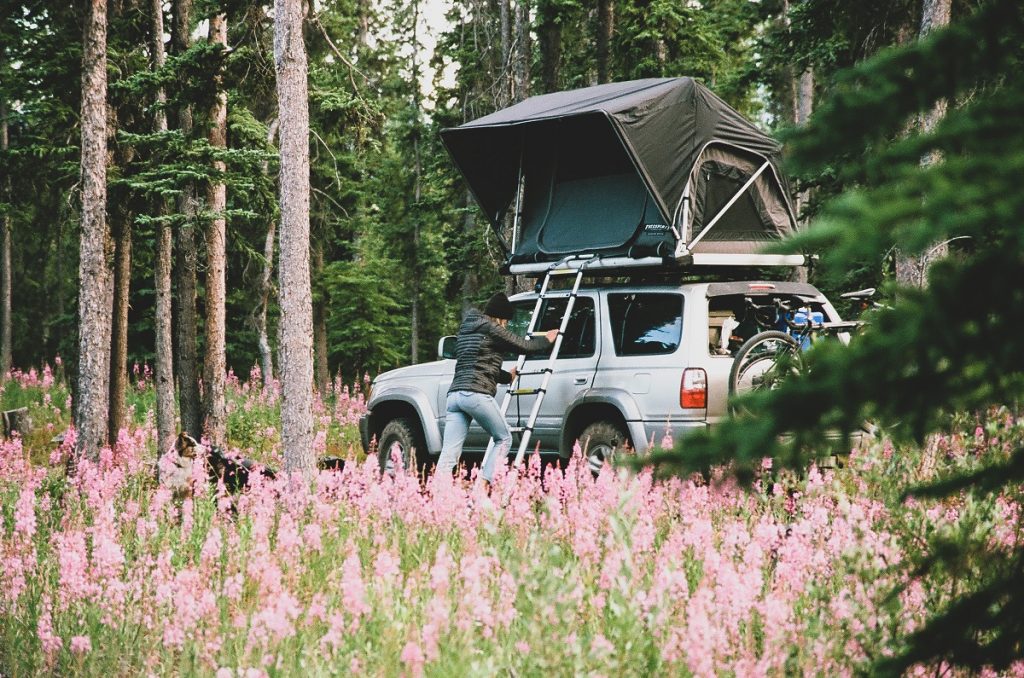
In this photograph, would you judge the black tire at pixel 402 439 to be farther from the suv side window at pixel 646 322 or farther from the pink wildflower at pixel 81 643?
the pink wildflower at pixel 81 643

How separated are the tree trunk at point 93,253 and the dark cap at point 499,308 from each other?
17.7 feet

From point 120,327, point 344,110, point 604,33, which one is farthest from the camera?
point 604,33

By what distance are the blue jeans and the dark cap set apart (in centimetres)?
78

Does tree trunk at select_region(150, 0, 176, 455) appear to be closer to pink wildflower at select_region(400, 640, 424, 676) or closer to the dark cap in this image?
the dark cap

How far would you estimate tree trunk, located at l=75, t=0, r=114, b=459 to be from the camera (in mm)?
11586

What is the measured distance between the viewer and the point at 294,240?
8.73 m

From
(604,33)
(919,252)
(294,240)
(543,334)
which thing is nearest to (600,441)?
(543,334)

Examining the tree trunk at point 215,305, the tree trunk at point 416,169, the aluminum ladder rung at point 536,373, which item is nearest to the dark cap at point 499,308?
the aluminum ladder rung at point 536,373

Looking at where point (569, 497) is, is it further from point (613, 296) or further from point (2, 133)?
point (2, 133)

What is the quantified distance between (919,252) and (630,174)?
8.92 m

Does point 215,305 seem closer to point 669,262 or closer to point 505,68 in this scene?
point 669,262

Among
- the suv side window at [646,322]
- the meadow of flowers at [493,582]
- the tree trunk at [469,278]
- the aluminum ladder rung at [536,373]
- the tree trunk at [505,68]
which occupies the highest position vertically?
the tree trunk at [505,68]

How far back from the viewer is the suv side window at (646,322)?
8.66m

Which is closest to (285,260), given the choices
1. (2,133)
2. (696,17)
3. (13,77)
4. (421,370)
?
(421,370)
